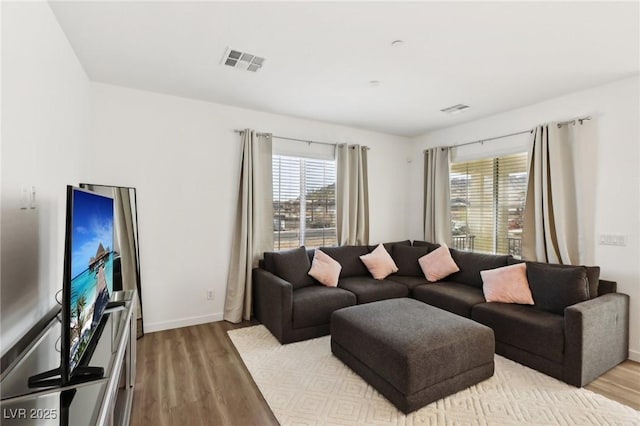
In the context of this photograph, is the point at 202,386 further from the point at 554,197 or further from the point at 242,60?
the point at 554,197

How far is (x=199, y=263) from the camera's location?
3.60 meters

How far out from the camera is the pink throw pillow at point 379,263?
13.5ft

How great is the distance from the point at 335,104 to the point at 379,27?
61.8 inches

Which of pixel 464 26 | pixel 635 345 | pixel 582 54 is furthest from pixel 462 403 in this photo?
pixel 582 54

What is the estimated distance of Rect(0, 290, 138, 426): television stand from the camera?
1051mm

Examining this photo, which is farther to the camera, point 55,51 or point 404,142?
point 404,142

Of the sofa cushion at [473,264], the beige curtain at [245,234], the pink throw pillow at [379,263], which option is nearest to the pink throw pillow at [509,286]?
the sofa cushion at [473,264]

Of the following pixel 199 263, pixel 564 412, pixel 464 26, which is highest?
pixel 464 26

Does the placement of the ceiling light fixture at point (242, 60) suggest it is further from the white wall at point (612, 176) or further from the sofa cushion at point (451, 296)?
the white wall at point (612, 176)

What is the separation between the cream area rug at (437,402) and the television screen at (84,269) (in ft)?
4.21

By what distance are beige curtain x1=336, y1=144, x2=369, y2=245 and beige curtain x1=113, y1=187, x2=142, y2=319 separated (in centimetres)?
263

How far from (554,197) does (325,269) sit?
8.70ft

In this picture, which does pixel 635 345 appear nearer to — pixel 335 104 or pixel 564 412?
pixel 564 412

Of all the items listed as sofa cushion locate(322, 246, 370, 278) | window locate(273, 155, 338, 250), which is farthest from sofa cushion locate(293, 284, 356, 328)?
window locate(273, 155, 338, 250)
